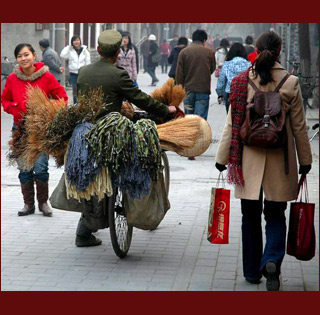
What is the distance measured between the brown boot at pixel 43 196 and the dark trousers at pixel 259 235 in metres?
2.92

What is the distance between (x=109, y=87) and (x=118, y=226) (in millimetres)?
1147

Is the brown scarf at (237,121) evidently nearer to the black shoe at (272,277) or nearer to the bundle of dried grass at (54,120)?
the black shoe at (272,277)

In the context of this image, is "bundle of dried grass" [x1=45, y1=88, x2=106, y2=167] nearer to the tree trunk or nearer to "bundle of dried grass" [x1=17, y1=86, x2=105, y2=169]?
"bundle of dried grass" [x1=17, y1=86, x2=105, y2=169]

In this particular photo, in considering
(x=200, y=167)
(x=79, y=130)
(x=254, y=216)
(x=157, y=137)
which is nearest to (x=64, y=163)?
(x=79, y=130)

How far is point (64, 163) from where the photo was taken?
6375 millimetres

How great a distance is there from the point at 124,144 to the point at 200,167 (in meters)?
5.74

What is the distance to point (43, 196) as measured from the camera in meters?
8.45

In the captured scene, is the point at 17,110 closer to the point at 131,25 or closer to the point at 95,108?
the point at 95,108

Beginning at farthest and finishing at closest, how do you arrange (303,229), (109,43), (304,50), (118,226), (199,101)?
(304,50) < (199,101) < (118,226) < (109,43) < (303,229)

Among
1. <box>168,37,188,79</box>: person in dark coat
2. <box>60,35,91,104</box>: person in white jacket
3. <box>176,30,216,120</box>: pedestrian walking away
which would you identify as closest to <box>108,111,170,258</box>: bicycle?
<box>176,30,216,120</box>: pedestrian walking away

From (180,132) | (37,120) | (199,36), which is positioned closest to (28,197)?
(37,120)

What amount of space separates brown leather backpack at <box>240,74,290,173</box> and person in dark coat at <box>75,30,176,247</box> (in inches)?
44.0

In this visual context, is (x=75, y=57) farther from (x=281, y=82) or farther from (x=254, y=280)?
(x=281, y=82)

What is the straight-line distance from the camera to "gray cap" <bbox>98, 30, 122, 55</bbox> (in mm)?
6617
